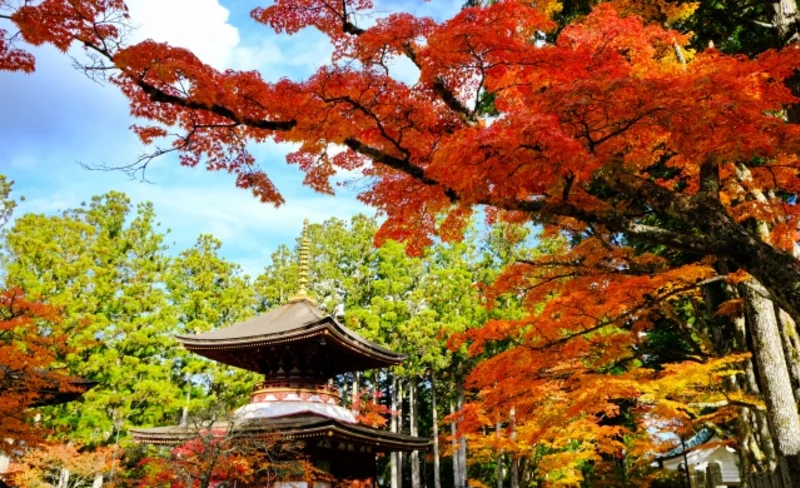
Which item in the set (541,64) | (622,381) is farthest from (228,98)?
(622,381)

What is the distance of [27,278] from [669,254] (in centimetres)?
1858

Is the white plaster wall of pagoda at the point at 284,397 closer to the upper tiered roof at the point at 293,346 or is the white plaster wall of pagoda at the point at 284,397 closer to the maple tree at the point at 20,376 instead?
the upper tiered roof at the point at 293,346

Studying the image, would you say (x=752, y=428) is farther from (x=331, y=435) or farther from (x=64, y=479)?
(x=64, y=479)

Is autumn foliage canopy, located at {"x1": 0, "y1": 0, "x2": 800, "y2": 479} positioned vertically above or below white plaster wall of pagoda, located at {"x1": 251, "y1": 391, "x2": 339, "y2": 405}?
above

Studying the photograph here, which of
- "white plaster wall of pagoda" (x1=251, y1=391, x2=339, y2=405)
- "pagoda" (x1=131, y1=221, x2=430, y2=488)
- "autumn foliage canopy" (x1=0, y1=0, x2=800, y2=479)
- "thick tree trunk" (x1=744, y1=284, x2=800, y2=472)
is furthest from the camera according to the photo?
"white plaster wall of pagoda" (x1=251, y1=391, x2=339, y2=405)

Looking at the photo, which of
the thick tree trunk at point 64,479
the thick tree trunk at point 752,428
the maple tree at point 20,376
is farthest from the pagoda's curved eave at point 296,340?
the thick tree trunk at point 752,428

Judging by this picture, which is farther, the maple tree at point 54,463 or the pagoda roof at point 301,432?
the maple tree at point 54,463

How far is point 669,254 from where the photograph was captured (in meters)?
12.6

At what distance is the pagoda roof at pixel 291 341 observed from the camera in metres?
12.2

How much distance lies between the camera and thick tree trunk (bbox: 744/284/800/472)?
6.54 metres

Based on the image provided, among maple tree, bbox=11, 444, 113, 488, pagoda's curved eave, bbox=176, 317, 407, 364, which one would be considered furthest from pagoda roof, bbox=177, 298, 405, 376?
maple tree, bbox=11, 444, 113, 488

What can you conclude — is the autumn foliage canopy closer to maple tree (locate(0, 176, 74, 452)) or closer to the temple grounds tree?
maple tree (locate(0, 176, 74, 452))

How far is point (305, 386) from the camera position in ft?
42.7

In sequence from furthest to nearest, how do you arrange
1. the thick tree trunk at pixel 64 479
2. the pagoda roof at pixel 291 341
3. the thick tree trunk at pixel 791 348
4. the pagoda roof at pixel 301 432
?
1. the thick tree trunk at pixel 64 479
2. the pagoda roof at pixel 291 341
3. the pagoda roof at pixel 301 432
4. the thick tree trunk at pixel 791 348
